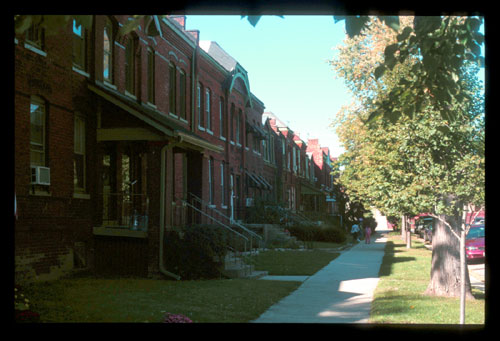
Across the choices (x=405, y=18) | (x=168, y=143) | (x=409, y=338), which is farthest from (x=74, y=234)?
(x=405, y=18)

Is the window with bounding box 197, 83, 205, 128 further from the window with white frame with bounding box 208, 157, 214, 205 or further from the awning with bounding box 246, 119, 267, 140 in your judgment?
the awning with bounding box 246, 119, 267, 140

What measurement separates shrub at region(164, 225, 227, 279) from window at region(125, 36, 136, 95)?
212 inches

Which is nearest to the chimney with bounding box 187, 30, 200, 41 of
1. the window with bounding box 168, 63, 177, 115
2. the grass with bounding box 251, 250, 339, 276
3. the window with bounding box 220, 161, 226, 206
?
the window with bounding box 168, 63, 177, 115

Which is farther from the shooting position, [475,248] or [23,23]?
[475,248]

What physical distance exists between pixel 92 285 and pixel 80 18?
8228mm

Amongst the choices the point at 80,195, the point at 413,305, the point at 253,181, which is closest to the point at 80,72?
the point at 80,195

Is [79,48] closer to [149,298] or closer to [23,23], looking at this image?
[149,298]

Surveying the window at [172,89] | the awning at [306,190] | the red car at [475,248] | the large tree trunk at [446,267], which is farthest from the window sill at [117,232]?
Result: the awning at [306,190]

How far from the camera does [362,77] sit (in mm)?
25844

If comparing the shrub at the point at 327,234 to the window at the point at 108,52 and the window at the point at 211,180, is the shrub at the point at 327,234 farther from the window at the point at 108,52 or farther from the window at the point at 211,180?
the window at the point at 108,52

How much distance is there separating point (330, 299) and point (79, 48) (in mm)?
8863

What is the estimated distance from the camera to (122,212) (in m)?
16.5

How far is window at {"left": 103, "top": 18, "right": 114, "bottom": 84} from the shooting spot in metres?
16.5

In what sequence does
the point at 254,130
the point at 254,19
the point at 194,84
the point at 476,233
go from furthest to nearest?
1. the point at 254,130
2. the point at 476,233
3. the point at 194,84
4. the point at 254,19
